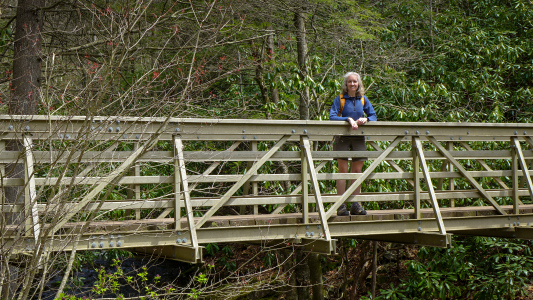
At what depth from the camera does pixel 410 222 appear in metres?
5.61

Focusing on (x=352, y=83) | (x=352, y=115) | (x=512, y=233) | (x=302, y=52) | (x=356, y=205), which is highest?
(x=302, y=52)

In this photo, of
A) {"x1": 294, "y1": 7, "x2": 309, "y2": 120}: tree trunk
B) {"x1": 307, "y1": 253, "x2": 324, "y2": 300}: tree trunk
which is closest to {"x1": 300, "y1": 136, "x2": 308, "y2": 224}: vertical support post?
{"x1": 294, "y1": 7, "x2": 309, "y2": 120}: tree trunk

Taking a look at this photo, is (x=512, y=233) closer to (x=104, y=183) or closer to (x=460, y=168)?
(x=460, y=168)

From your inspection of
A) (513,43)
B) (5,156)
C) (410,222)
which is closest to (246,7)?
(410,222)

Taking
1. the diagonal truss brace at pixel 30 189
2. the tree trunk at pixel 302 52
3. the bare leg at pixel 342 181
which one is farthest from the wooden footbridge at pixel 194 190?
the tree trunk at pixel 302 52

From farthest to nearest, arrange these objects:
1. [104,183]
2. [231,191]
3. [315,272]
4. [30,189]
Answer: [315,272]
[231,191]
[104,183]
[30,189]

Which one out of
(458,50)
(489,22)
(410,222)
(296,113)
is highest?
(489,22)

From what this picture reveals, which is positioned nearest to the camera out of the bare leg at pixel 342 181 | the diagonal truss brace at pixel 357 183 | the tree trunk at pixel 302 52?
the diagonal truss brace at pixel 357 183

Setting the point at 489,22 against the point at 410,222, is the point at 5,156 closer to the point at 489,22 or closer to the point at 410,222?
the point at 410,222

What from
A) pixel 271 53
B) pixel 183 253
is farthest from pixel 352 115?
pixel 271 53

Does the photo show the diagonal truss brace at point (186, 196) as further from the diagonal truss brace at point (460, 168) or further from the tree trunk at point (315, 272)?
the tree trunk at point (315, 272)

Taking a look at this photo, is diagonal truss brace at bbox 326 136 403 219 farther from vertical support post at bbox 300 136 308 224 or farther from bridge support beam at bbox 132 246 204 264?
bridge support beam at bbox 132 246 204 264

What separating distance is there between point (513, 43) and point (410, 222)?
792 cm

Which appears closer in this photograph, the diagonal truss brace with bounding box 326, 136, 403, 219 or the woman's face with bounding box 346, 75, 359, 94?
the diagonal truss brace with bounding box 326, 136, 403, 219
